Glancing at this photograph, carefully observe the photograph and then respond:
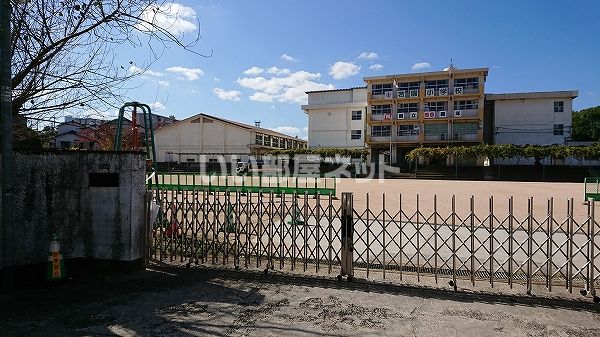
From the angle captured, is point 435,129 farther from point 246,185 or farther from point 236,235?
point 236,235

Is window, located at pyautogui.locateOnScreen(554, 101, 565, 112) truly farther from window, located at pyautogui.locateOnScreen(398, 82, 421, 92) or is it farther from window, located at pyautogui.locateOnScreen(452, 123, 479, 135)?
window, located at pyautogui.locateOnScreen(398, 82, 421, 92)

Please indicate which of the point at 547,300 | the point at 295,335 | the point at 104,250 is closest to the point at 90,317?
the point at 104,250

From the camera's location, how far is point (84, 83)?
19.4ft

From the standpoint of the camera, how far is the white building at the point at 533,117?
150ft

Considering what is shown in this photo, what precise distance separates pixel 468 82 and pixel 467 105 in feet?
9.06

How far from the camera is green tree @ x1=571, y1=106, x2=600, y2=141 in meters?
61.0

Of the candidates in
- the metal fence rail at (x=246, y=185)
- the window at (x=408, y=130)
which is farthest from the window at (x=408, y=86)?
the metal fence rail at (x=246, y=185)

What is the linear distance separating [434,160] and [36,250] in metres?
44.6

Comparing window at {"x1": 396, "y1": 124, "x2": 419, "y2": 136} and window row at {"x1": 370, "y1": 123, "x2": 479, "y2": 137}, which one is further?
window at {"x1": 396, "y1": 124, "x2": 419, "y2": 136}

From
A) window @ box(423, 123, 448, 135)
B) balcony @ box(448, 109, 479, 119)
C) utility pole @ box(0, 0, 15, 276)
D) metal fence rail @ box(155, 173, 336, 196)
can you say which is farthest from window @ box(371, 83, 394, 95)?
utility pole @ box(0, 0, 15, 276)

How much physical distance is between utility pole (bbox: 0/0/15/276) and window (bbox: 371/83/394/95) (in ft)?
160

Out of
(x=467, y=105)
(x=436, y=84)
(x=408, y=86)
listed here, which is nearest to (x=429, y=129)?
(x=467, y=105)

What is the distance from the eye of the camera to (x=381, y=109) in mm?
51156

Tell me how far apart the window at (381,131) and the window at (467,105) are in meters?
8.43
